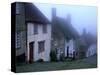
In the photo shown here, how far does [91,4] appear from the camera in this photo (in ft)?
12.1

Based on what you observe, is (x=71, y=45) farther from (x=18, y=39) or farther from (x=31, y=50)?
(x=18, y=39)

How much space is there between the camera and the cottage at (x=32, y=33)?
319 cm

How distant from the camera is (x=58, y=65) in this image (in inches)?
136

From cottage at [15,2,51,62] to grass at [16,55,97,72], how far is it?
0.26ft

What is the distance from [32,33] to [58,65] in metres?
0.58

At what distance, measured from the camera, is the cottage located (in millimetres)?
3189

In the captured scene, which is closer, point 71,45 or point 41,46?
point 41,46

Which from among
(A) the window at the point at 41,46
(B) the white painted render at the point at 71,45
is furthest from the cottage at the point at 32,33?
(B) the white painted render at the point at 71,45

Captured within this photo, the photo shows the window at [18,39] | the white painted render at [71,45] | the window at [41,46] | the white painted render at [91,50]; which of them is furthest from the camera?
the white painted render at [91,50]

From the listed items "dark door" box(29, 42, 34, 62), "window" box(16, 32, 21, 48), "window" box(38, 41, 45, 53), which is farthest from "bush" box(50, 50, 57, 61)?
"window" box(16, 32, 21, 48)

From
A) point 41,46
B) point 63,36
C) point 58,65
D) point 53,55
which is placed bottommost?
point 58,65

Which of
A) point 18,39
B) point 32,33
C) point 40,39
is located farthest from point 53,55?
point 18,39

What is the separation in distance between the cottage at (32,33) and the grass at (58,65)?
0.08 metres

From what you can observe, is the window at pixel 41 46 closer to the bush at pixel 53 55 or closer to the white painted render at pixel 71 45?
the bush at pixel 53 55
